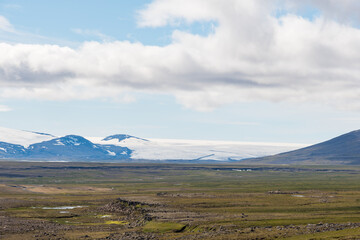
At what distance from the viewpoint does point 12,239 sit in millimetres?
88500

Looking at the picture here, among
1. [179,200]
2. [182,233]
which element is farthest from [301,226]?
[179,200]

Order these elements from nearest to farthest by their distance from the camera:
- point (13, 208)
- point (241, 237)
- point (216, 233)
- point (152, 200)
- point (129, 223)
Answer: point (241, 237) < point (216, 233) < point (129, 223) < point (13, 208) < point (152, 200)

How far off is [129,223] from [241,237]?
32.4 metres

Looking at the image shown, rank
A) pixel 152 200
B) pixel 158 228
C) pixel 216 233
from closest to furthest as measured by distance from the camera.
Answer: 1. pixel 216 233
2. pixel 158 228
3. pixel 152 200

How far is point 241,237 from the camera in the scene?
79.9 metres

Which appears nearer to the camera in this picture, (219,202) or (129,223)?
(129,223)

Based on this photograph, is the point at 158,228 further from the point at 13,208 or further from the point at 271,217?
the point at 13,208

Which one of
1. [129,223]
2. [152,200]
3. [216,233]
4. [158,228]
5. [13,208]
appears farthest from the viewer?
[152,200]

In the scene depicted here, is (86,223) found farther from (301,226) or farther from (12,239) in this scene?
(301,226)

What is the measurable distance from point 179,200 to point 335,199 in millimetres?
38416

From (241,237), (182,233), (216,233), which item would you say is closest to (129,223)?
(182,233)

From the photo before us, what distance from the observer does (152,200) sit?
13950 cm

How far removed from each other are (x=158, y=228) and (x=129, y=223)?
12708mm

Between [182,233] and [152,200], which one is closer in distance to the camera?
[182,233]
